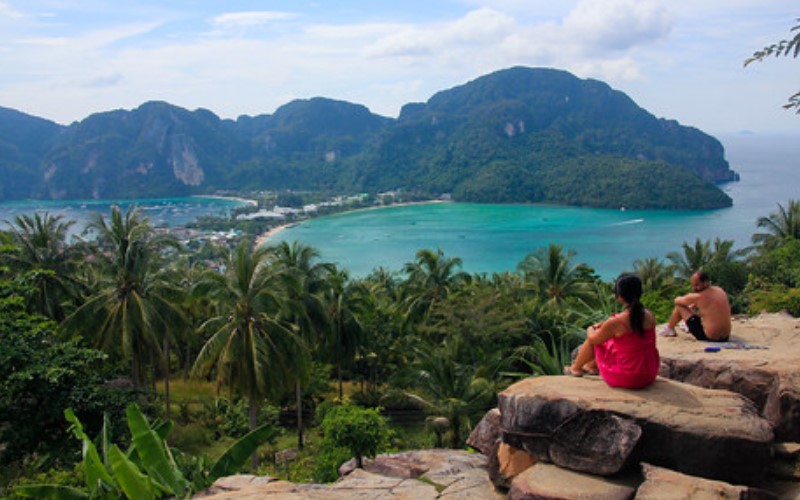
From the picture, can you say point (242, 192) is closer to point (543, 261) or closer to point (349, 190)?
point (349, 190)

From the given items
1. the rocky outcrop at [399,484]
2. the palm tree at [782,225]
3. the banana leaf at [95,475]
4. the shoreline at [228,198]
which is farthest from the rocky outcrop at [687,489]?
the shoreline at [228,198]

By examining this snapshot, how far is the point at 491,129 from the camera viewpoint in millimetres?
167625

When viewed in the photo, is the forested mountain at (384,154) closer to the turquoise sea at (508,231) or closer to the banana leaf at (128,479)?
the turquoise sea at (508,231)

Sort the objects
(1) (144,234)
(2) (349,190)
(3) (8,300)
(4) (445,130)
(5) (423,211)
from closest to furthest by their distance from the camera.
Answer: (3) (8,300), (1) (144,234), (5) (423,211), (2) (349,190), (4) (445,130)

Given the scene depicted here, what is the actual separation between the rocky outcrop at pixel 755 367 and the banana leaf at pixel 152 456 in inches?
194

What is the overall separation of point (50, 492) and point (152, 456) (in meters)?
1.14

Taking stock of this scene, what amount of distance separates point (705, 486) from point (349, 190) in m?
158

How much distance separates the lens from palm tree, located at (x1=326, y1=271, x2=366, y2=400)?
17375 millimetres

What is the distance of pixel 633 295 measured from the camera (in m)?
4.74

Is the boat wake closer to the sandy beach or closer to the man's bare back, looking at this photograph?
the sandy beach

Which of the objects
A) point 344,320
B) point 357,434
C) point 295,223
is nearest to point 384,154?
point 295,223

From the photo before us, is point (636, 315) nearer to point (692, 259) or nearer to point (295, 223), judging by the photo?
point (692, 259)

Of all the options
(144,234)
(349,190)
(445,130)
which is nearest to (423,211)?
(349,190)

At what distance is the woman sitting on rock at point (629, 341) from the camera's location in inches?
187
